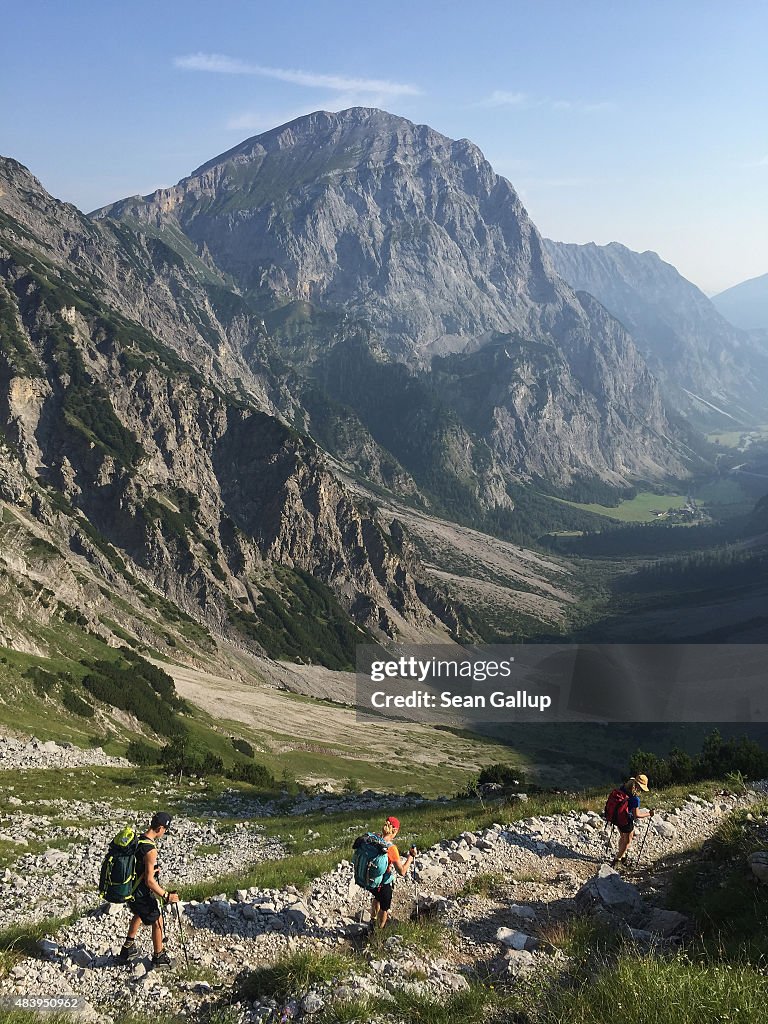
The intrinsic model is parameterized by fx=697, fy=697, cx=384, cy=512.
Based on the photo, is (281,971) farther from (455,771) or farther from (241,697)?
(241,697)

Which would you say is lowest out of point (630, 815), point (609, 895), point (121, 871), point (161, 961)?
point (161, 961)

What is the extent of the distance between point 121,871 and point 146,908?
2.97 ft

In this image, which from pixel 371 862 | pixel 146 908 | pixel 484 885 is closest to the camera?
pixel 146 908

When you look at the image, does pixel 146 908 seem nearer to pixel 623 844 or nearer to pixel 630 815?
pixel 630 815

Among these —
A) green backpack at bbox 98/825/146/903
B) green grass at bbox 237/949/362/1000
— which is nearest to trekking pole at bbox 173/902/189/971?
green backpack at bbox 98/825/146/903

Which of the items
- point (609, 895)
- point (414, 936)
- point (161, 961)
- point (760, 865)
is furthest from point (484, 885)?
point (161, 961)

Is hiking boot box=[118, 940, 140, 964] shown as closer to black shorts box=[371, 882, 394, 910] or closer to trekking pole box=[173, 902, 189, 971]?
trekking pole box=[173, 902, 189, 971]

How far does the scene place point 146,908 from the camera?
47.1 feet

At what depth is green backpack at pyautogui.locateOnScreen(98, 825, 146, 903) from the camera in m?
14.4

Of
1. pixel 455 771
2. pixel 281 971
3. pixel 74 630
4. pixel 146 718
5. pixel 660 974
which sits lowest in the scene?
pixel 455 771

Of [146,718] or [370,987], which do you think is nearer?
[370,987]

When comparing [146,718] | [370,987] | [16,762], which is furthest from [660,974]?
[146,718]

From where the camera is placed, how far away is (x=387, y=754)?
120062 mm

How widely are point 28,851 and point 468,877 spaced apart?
65.7ft
